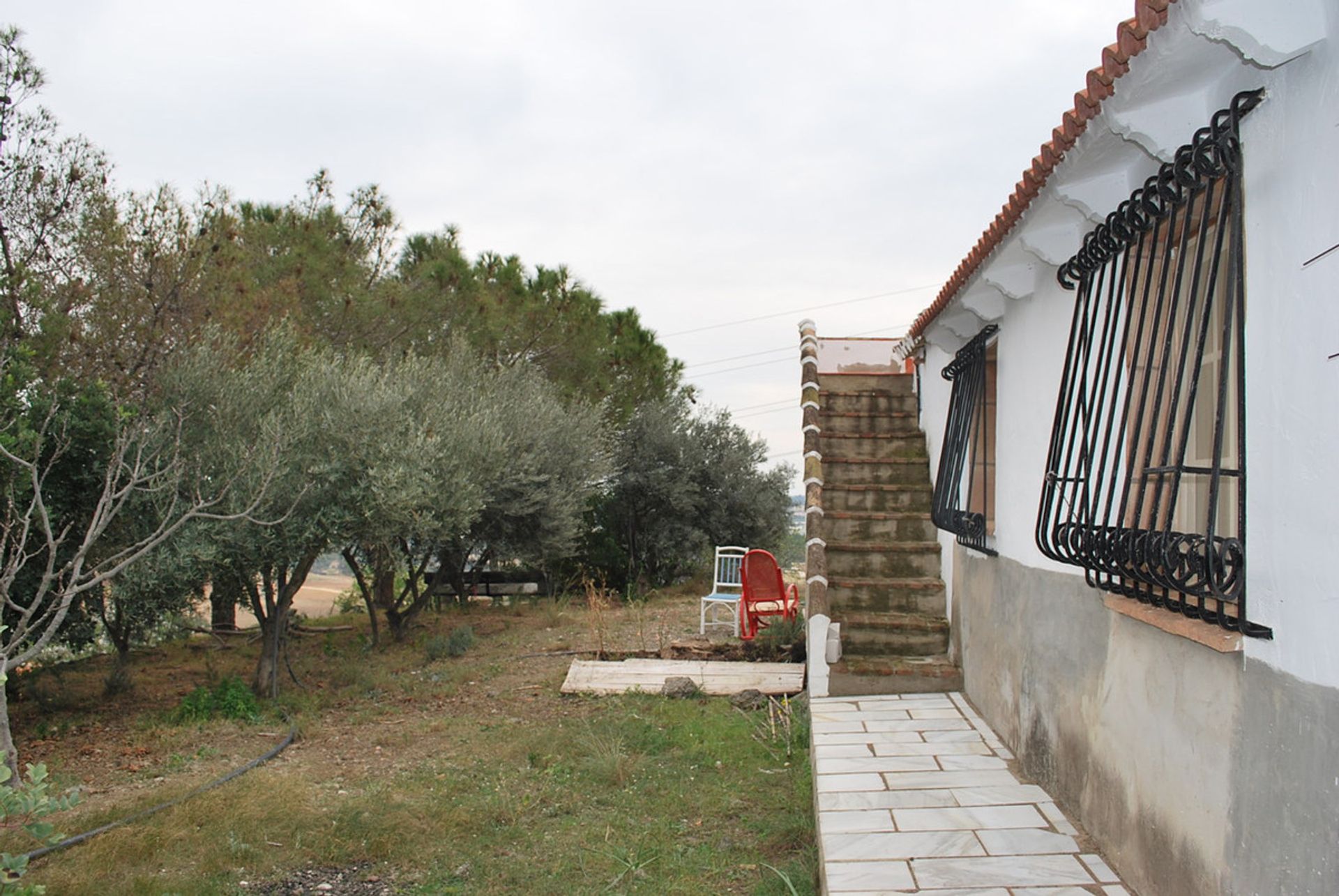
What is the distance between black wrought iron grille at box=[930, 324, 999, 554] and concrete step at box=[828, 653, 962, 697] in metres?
0.87

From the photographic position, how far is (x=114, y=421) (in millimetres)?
7008

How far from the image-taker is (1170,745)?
2652 millimetres

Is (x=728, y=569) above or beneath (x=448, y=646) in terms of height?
above

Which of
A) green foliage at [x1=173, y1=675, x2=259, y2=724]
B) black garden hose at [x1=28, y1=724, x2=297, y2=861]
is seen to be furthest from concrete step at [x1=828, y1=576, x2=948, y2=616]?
green foliage at [x1=173, y1=675, x2=259, y2=724]

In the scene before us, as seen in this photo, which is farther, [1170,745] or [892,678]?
[892,678]

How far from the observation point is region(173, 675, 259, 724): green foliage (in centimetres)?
695

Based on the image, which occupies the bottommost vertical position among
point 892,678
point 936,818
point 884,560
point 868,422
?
point 936,818

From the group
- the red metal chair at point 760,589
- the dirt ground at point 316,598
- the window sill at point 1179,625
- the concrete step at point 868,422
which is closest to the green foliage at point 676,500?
the dirt ground at point 316,598

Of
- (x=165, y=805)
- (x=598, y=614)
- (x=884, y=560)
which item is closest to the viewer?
(x=165, y=805)

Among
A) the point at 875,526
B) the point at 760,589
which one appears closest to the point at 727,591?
the point at 760,589

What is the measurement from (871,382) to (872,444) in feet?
3.09

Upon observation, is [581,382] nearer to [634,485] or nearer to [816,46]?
[634,485]

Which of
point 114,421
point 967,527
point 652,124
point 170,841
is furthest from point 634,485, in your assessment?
point 170,841

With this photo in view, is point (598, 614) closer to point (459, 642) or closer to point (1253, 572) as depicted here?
point (459, 642)
